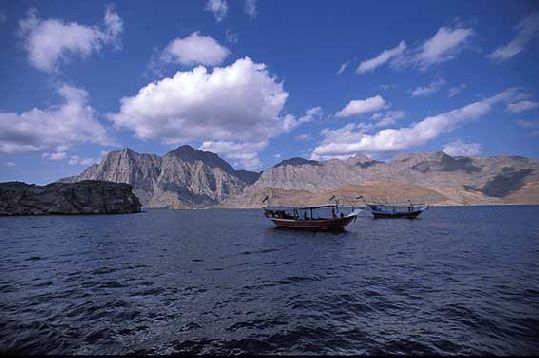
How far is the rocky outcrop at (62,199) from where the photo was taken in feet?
500

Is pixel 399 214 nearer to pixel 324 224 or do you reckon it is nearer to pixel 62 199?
pixel 324 224

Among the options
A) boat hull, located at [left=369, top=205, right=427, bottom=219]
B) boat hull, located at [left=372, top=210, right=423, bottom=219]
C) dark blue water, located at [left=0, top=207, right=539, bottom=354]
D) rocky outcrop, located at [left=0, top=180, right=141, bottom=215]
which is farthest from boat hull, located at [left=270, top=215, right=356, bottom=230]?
rocky outcrop, located at [left=0, top=180, right=141, bottom=215]

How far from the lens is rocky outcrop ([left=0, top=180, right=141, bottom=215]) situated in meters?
152

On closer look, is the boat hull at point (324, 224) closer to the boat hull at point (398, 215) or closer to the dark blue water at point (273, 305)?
the dark blue water at point (273, 305)

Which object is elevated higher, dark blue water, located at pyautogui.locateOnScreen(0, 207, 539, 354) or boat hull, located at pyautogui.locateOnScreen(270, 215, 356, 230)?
boat hull, located at pyautogui.locateOnScreen(270, 215, 356, 230)

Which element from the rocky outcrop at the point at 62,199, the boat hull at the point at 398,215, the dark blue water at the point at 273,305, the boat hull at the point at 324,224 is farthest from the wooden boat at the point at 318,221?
the rocky outcrop at the point at 62,199

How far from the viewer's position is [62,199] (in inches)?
6540

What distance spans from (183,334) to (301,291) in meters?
9.13

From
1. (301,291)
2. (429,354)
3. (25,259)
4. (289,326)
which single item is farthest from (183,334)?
(25,259)

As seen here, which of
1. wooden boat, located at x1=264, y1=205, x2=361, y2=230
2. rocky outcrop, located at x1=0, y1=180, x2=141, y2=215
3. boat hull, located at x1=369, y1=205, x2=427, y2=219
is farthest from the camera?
rocky outcrop, located at x1=0, y1=180, x2=141, y2=215

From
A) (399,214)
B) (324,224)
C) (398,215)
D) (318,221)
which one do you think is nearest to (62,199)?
(318,221)

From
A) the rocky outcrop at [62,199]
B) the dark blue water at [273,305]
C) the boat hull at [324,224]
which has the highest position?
the rocky outcrop at [62,199]

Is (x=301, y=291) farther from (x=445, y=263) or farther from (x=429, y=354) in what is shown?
(x=445, y=263)

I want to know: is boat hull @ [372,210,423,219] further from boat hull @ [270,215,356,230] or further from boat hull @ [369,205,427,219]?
boat hull @ [270,215,356,230]
